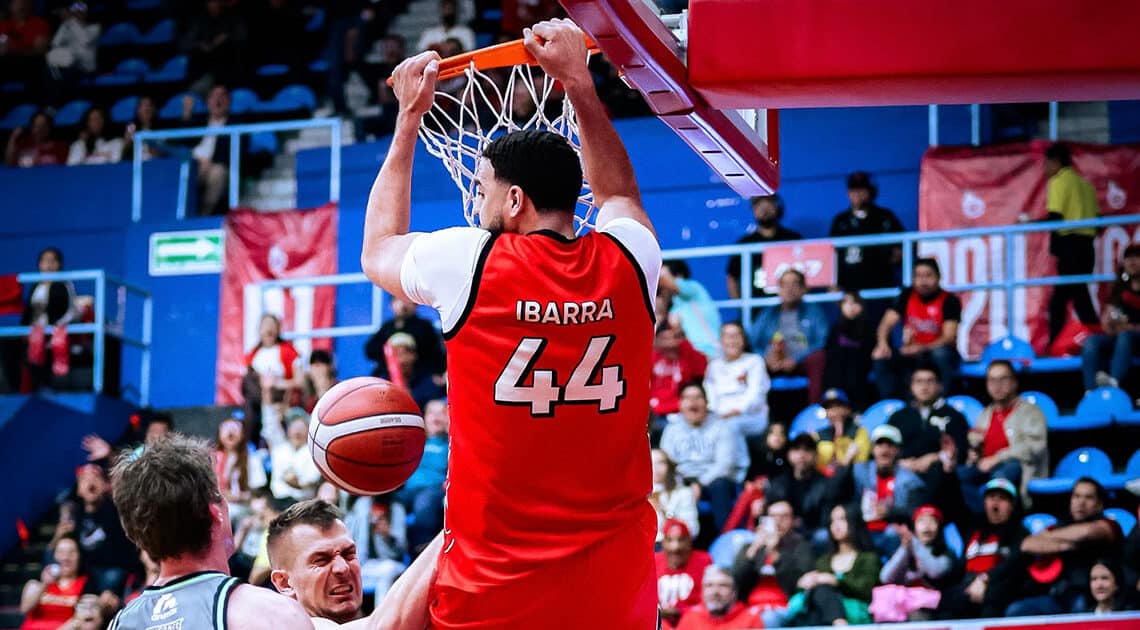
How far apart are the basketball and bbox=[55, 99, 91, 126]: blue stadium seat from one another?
12.4m

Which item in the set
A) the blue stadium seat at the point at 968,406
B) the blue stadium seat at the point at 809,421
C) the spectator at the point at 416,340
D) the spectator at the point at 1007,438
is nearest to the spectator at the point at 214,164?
the spectator at the point at 416,340

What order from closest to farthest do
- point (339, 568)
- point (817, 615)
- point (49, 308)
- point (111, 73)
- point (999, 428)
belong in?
1. point (339, 568)
2. point (817, 615)
3. point (999, 428)
4. point (49, 308)
5. point (111, 73)

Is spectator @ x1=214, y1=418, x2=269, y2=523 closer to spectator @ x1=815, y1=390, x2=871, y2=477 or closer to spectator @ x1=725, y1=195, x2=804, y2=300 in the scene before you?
spectator @ x1=725, y1=195, x2=804, y2=300

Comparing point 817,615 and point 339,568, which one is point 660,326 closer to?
point 817,615

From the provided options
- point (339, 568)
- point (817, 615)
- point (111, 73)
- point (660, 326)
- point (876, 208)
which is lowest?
point (817, 615)

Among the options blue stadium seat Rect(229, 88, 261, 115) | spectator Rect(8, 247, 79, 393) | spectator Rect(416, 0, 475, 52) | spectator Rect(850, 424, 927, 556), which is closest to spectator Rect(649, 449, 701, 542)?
spectator Rect(850, 424, 927, 556)

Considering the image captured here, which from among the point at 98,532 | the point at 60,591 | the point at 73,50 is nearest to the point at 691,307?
the point at 98,532

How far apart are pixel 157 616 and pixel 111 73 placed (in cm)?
1364

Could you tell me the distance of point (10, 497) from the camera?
13.5 m

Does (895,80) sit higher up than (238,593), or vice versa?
(895,80)

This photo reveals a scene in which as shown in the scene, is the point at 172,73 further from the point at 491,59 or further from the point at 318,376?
the point at 491,59

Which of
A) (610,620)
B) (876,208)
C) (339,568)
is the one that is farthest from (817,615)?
(610,620)

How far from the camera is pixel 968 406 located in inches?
413

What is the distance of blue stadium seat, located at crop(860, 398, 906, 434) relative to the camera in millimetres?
10445
